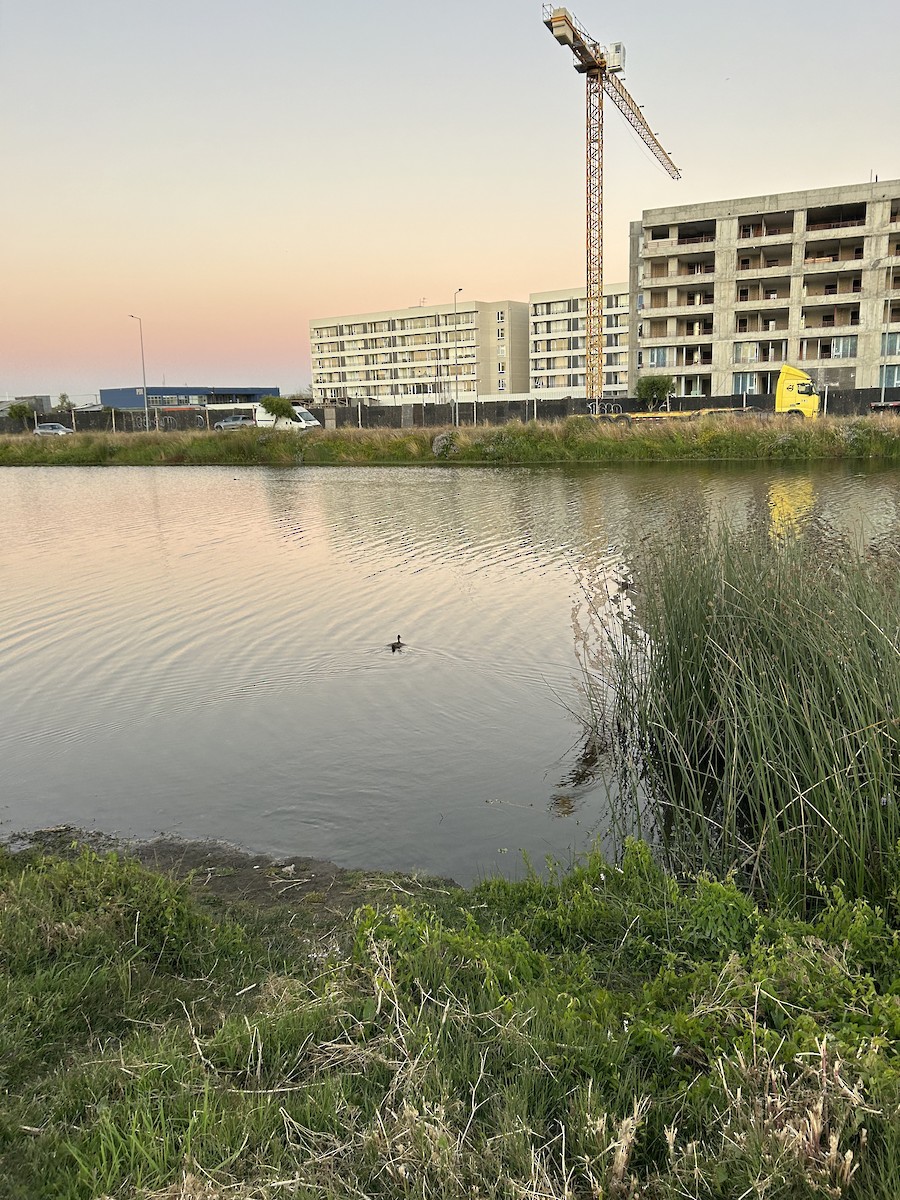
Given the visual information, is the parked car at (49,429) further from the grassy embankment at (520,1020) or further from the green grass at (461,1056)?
the green grass at (461,1056)

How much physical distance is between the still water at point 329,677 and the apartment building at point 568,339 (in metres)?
89.2

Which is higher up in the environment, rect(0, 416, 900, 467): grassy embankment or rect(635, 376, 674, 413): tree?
rect(635, 376, 674, 413): tree

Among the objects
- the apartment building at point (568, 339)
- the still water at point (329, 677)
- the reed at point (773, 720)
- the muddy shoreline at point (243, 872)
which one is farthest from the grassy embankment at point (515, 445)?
the apartment building at point (568, 339)

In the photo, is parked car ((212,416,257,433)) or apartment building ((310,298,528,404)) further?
apartment building ((310,298,528,404))

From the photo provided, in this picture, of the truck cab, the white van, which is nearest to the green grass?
the white van

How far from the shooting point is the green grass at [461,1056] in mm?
2369

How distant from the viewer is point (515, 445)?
125 feet

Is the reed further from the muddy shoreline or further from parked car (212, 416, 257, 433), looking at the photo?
parked car (212, 416, 257, 433)

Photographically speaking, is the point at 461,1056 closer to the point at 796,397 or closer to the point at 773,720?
the point at 773,720

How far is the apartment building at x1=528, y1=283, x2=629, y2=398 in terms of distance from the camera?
10575cm

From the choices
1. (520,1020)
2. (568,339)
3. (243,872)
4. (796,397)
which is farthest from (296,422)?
(568,339)

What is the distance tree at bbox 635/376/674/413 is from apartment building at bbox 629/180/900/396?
1496 cm

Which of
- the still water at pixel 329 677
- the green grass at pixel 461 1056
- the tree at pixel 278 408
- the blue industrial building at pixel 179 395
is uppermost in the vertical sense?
the blue industrial building at pixel 179 395

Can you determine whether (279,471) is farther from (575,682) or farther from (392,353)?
(392,353)
